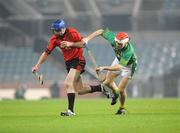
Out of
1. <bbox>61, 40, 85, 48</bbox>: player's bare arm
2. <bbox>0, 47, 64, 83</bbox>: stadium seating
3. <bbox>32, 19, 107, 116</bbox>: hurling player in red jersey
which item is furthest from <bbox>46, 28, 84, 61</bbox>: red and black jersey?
<bbox>0, 47, 64, 83</bbox>: stadium seating

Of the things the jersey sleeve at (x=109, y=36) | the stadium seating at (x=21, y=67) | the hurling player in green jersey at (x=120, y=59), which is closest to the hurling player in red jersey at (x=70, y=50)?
the hurling player in green jersey at (x=120, y=59)

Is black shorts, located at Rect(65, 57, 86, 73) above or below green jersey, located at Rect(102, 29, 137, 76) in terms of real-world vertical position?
below

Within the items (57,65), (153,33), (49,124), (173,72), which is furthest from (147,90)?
(49,124)

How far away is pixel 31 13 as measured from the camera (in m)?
51.9

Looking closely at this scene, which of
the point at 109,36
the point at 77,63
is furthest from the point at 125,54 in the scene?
the point at 77,63

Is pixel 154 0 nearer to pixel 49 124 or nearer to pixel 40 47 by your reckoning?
pixel 40 47

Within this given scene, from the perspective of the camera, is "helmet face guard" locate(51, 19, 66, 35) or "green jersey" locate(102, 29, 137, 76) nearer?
"helmet face guard" locate(51, 19, 66, 35)

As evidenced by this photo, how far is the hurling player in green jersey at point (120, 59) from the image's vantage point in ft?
48.4

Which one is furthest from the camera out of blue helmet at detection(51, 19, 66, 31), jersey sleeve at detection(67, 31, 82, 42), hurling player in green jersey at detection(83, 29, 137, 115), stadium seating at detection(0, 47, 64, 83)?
stadium seating at detection(0, 47, 64, 83)

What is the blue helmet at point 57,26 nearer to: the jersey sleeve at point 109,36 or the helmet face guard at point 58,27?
the helmet face guard at point 58,27

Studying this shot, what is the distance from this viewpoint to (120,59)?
49.4ft

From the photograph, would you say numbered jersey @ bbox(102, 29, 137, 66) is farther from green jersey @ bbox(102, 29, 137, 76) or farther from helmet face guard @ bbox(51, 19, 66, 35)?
helmet face guard @ bbox(51, 19, 66, 35)

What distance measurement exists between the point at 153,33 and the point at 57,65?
8.18 metres

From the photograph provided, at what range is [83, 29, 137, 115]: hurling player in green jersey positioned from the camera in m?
14.8
